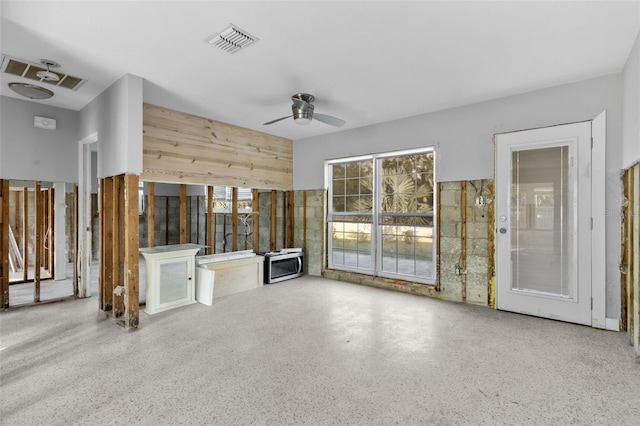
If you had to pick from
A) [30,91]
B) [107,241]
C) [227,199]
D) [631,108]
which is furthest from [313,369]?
[227,199]

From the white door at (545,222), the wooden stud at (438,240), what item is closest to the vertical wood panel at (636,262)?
the white door at (545,222)

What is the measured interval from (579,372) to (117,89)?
5101 mm

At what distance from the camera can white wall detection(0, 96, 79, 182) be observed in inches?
151

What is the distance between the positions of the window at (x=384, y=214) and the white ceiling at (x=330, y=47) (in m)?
1.23

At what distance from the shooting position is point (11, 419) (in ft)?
6.01

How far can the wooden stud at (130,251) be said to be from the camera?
125 inches

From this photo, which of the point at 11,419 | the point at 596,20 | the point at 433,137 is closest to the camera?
the point at 11,419

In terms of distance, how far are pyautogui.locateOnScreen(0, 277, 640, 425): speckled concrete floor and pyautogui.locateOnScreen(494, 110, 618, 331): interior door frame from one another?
26 cm

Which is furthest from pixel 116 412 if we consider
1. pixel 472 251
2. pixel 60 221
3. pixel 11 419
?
pixel 60 221

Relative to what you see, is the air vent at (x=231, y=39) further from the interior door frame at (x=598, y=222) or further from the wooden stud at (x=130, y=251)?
the interior door frame at (x=598, y=222)

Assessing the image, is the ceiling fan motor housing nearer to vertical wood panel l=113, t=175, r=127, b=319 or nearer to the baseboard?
vertical wood panel l=113, t=175, r=127, b=319

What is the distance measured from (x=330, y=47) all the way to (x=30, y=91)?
3580 millimetres

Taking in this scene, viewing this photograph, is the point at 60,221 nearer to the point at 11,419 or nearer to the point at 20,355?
the point at 20,355

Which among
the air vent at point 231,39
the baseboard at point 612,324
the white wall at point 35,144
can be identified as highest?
the air vent at point 231,39
